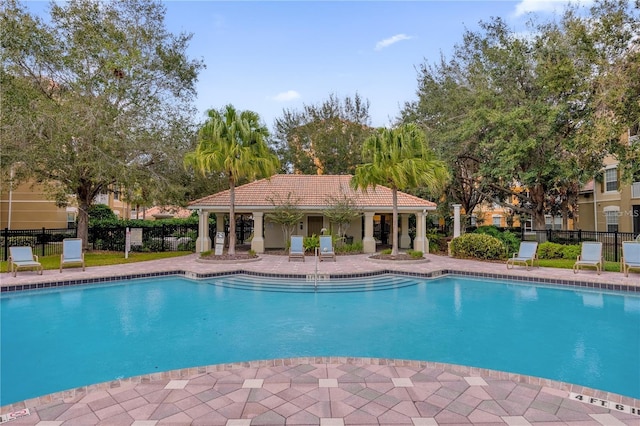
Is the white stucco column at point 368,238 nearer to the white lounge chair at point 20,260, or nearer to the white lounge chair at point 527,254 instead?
the white lounge chair at point 527,254

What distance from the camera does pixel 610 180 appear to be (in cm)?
2786

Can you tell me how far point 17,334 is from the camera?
25.1ft

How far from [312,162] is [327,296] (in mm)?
27034

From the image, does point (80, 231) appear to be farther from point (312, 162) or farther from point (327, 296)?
point (312, 162)

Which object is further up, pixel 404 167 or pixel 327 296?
pixel 404 167

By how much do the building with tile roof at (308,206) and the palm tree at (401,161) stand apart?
234 centimetres

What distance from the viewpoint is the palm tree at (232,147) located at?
54.9 ft

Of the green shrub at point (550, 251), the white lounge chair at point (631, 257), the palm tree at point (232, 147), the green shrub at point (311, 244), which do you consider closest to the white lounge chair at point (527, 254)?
the white lounge chair at point (631, 257)

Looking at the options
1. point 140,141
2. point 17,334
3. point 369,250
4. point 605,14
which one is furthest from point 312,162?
point 17,334

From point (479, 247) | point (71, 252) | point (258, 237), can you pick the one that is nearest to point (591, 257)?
point (479, 247)

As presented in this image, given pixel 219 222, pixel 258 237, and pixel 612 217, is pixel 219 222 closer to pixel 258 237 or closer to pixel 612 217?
pixel 258 237

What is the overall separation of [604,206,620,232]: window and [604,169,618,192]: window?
163cm

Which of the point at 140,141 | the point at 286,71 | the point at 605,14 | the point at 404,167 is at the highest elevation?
the point at 605,14

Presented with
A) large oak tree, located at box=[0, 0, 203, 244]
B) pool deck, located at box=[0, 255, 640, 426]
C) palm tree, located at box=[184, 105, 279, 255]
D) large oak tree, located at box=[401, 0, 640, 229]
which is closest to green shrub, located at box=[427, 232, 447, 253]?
large oak tree, located at box=[401, 0, 640, 229]
